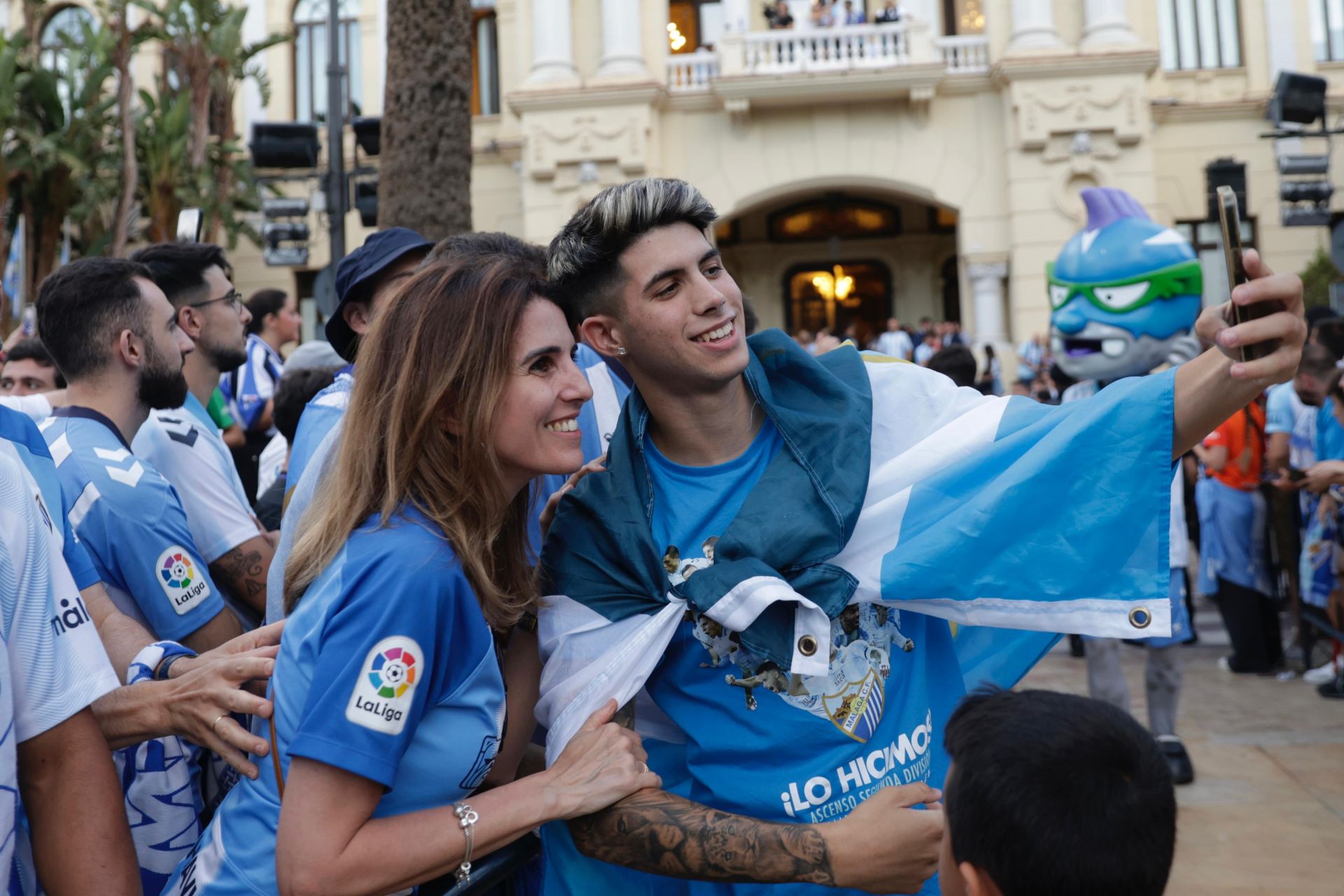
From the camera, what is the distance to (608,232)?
251 centimetres

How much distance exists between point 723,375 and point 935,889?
107 cm

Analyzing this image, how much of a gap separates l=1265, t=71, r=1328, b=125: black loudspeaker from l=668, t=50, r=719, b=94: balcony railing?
9.07m

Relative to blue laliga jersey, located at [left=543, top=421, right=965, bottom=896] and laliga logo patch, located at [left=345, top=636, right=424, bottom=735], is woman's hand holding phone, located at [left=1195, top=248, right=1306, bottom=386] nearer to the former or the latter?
blue laliga jersey, located at [left=543, top=421, right=965, bottom=896]

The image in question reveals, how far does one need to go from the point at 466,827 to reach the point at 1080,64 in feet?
66.3

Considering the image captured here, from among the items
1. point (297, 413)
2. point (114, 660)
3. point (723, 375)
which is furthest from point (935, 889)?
point (297, 413)

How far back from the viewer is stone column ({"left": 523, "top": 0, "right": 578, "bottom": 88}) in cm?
2075

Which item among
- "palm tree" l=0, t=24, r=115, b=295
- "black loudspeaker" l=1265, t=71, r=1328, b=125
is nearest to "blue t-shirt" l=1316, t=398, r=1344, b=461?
"black loudspeaker" l=1265, t=71, r=1328, b=125

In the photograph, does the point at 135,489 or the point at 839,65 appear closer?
the point at 135,489

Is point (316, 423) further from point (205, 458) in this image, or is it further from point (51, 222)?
point (51, 222)

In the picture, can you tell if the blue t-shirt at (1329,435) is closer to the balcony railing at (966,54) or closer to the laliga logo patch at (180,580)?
the laliga logo patch at (180,580)

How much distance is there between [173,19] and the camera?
20062 mm

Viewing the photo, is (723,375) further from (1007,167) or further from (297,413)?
(1007,167)

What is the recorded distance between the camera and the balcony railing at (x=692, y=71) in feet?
69.1

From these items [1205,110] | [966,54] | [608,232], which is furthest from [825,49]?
[608,232]
